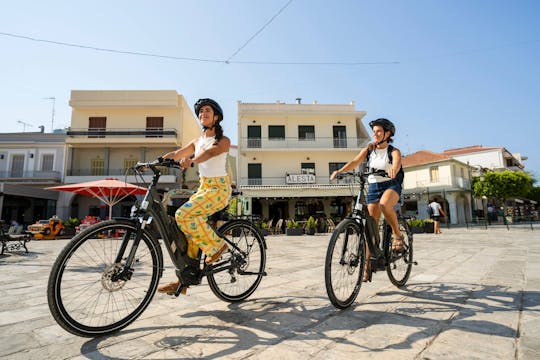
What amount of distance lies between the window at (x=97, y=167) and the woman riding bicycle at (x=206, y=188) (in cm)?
2282

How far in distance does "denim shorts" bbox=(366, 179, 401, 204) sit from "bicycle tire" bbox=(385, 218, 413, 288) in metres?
0.37

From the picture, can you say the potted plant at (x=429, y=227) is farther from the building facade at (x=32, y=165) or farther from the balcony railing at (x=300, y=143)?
the building facade at (x=32, y=165)

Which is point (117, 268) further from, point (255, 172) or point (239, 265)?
point (255, 172)

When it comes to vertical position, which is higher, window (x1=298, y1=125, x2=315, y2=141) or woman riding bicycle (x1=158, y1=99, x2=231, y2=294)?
window (x1=298, y1=125, x2=315, y2=141)

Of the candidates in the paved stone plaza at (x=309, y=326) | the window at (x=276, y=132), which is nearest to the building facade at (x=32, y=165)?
the window at (x=276, y=132)

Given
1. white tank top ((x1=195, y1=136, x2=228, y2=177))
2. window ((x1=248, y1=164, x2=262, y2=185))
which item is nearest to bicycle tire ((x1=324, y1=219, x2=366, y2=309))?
white tank top ((x1=195, y1=136, x2=228, y2=177))

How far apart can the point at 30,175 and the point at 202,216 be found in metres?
26.7

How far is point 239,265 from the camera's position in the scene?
2.68 meters

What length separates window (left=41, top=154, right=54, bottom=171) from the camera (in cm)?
2302

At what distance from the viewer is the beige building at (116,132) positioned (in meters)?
22.0

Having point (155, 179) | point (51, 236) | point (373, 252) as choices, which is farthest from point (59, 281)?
point (51, 236)

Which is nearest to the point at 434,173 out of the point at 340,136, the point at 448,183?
the point at 448,183

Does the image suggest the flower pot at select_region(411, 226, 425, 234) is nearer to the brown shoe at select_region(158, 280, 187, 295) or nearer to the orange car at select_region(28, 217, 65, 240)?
the brown shoe at select_region(158, 280, 187, 295)

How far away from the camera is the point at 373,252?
108 inches
